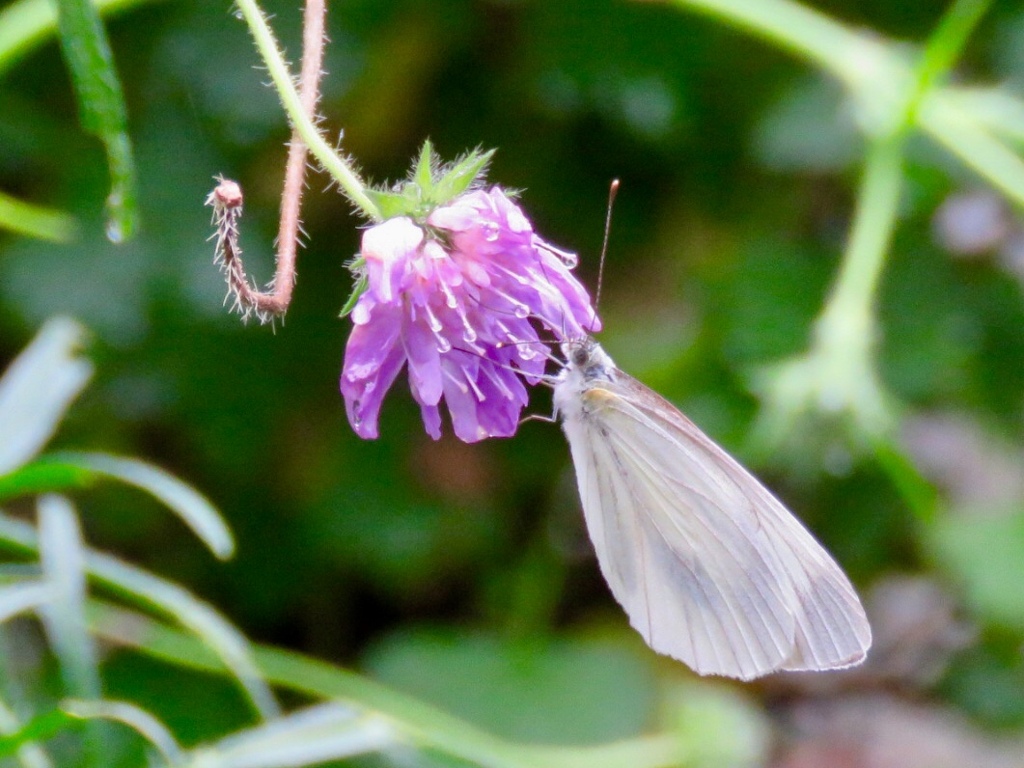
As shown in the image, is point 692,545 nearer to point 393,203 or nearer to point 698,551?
point 698,551

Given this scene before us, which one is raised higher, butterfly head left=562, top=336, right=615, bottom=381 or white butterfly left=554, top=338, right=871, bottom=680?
butterfly head left=562, top=336, right=615, bottom=381

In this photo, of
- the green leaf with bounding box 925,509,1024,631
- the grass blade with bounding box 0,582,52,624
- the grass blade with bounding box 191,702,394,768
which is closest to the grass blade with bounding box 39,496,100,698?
the grass blade with bounding box 0,582,52,624

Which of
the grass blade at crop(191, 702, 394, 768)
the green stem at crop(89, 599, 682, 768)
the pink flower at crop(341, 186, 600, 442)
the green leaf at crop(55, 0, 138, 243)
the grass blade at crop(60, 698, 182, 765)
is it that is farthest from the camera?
the green stem at crop(89, 599, 682, 768)

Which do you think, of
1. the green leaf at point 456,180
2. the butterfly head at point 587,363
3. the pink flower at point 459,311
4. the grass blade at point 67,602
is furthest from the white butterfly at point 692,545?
the grass blade at point 67,602

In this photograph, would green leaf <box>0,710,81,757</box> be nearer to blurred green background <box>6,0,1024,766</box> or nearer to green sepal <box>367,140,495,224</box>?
green sepal <box>367,140,495,224</box>

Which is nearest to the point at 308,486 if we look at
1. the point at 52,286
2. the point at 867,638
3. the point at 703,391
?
the point at 52,286

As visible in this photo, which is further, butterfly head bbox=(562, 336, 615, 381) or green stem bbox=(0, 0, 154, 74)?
butterfly head bbox=(562, 336, 615, 381)

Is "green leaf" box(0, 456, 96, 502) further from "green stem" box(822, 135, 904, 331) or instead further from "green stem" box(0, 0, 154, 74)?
"green stem" box(822, 135, 904, 331)

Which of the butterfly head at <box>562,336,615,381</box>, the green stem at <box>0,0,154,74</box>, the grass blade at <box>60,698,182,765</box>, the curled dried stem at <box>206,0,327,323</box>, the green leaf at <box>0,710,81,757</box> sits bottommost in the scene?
the green leaf at <box>0,710,81,757</box>

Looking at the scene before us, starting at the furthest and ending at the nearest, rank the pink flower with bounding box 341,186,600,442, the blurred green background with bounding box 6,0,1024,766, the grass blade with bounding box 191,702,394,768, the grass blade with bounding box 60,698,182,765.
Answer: the blurred green background with bounding box 6,0,1024,766, the grass blade with bounding box 191,702,394,768, the grass blade with bounding box 60,698,182,765, the pink flower with bounding box 341,186,600,442
